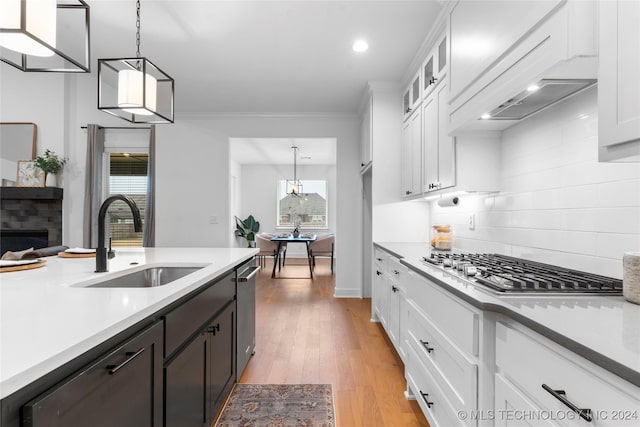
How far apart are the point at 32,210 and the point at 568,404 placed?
625 centimetres

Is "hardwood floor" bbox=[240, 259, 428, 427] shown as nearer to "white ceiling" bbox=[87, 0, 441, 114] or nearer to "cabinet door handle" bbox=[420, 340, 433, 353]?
"cabinet door handle" bbox=[420, 340, 433, 353]

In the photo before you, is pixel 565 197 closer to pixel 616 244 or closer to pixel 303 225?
pixel 616 244

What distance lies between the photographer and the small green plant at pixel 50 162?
4656 mm

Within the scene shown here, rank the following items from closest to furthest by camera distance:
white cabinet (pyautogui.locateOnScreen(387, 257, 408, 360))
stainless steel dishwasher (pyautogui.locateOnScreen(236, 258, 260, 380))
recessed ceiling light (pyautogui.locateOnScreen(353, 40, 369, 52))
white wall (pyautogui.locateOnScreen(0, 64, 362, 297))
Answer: stainless steel dishwasher (pyautogui.locateOnScreen(236, 258, 260, 380)) < white cabinet (pyautogui.locateOnScreen(387, 257, 408, 360)) < recessed ceiling light (pyautogui.locateOnScreen(353, 40, 369, 52)) < white wall (pyautogui.locateOnScreen(0, 64, 362, 297))

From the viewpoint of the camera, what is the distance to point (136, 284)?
1834 millimetres

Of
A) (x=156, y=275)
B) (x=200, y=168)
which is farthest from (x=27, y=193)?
(x=156, y=275)

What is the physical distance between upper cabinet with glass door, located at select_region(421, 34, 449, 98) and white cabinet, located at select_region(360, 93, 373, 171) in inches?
36.9

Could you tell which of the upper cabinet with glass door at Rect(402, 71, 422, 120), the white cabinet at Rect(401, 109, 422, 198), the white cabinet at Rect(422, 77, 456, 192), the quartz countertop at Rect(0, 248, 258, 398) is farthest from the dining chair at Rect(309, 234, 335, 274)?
the quartz countertop at Rect(0, 248, 258, 398)

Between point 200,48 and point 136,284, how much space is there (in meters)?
2.30

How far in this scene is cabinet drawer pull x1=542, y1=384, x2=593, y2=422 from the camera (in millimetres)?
733

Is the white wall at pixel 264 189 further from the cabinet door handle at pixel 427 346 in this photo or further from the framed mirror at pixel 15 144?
the cabinet door handle at pixel 427 346

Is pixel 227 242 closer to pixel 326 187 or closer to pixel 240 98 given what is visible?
pixel 240 98

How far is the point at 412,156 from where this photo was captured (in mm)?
3254

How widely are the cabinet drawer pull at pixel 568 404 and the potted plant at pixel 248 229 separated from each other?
814 cm
